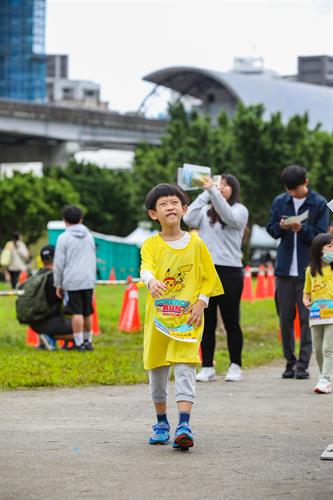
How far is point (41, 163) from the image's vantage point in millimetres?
83500

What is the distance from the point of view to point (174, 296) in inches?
305

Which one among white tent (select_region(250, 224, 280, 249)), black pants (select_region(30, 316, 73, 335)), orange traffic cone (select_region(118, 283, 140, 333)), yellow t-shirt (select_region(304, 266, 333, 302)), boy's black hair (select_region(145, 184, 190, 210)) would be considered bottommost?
white tent (select_region(250, 224, 280, 249))

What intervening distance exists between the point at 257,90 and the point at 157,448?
290 ft

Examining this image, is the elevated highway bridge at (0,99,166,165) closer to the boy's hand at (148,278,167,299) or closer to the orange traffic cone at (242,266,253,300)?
the orange traffic cone at (242,266,253,300)

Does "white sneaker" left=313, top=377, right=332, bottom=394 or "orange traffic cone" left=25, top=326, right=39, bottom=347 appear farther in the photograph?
"orange traffic cone" left=25, top=326, right=39, bottom=347

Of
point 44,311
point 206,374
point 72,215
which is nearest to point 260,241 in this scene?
point 72,215

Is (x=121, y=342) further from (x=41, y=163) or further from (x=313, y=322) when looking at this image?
(x=41, y=163)

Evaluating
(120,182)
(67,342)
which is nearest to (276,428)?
(67,342)

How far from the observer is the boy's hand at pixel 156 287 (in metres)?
7.58

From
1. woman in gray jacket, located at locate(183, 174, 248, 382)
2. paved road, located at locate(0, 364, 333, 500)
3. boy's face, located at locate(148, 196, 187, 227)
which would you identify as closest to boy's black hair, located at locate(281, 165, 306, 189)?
woman in gray jacket, located at locate(183, 174, 248, 382)

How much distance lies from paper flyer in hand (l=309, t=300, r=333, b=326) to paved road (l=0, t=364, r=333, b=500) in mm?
602

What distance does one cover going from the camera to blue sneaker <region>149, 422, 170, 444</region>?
767 centimetres

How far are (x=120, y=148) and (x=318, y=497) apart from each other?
87428 millimetres

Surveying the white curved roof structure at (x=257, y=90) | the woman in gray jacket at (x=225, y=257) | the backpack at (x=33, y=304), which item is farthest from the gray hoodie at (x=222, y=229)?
the white curved roof structure at (x=257, y=90)
